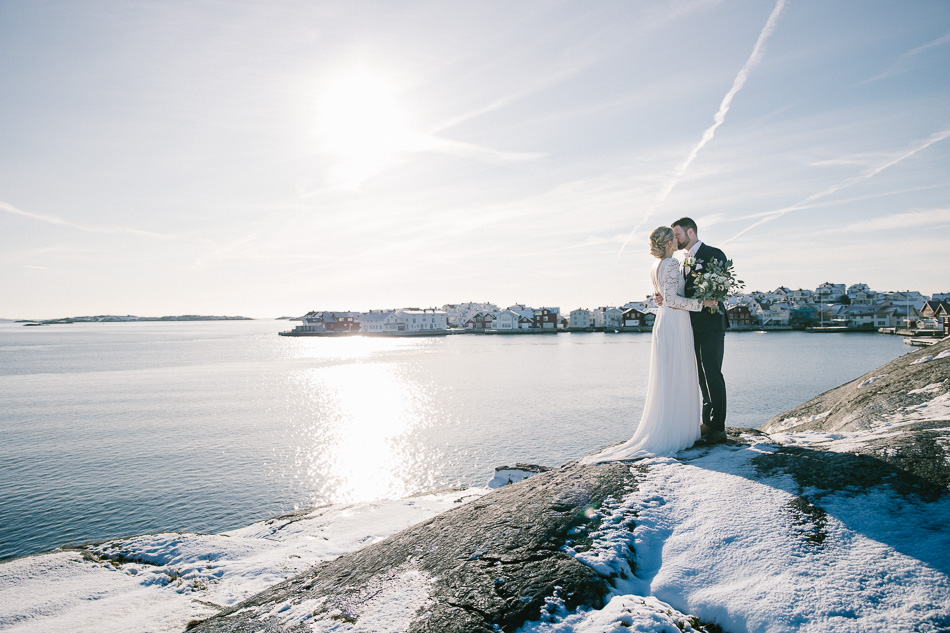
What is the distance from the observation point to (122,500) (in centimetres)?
1909

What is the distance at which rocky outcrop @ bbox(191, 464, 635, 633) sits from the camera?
168 inches

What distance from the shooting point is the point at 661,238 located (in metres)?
7.27

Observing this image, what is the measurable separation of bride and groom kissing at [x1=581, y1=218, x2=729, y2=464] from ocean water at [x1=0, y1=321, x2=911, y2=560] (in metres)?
15.1

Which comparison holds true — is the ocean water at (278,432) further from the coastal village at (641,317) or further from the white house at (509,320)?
the white house at (509,320)

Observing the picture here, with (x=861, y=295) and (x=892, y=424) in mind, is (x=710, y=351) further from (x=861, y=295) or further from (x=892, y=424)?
(x=861, y=295)

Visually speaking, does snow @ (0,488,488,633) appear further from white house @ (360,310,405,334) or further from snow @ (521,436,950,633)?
white house @ (360,310,405,334)

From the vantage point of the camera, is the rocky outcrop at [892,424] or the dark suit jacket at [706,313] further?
the dark suit jacket at [706,313]

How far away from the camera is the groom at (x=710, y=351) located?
7098 millimetres

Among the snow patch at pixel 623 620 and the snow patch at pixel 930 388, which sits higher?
the snow patch at pixel 930 388

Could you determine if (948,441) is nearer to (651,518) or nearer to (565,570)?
(651,518)

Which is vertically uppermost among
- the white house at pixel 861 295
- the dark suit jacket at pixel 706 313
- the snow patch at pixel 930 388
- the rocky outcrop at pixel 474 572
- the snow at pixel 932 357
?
the white house at pixel 861 295

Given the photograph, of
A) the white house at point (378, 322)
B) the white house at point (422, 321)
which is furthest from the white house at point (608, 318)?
the white house at point (378, 322)

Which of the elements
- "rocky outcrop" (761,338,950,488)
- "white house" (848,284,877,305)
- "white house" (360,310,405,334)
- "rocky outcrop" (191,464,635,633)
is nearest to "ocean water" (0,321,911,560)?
"rocky outcrop" (191,464,635,633)

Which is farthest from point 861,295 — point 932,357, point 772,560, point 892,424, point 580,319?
point 772,560
